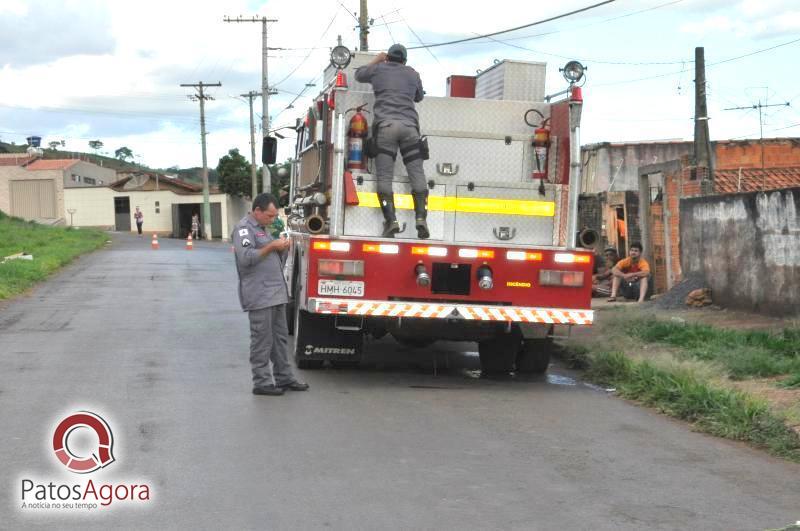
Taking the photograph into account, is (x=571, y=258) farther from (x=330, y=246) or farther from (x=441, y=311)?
(x=330, y=246)

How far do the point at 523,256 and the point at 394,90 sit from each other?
2068 millimetres

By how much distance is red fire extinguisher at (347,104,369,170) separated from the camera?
10.0 m

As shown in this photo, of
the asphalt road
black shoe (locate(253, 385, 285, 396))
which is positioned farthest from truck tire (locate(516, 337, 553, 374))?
black shoe (locate(253, 385, 285, 396))

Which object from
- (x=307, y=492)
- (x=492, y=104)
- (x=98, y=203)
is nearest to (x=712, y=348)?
(x=492, y=104)

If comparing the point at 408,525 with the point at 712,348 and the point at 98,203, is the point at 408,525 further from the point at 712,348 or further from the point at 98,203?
the point at 98,203

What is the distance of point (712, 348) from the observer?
10.9 metres

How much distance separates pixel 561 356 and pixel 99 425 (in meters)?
6.72

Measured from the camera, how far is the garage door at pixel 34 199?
75.5 meters

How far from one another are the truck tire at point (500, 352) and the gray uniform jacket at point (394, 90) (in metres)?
2.54

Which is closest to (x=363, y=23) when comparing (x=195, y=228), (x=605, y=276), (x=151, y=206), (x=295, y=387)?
(x=605, y=276)

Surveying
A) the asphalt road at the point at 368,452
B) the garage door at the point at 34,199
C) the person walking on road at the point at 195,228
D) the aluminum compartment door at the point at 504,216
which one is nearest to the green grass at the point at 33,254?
the asphalt road at the point at 368,452

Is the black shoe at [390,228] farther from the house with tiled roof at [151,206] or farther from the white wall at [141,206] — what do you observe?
the white wall at [141,206]

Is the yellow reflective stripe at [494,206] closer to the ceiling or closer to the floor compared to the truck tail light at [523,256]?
closer to the ceiling

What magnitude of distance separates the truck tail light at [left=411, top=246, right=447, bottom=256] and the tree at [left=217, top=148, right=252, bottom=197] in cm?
6209
